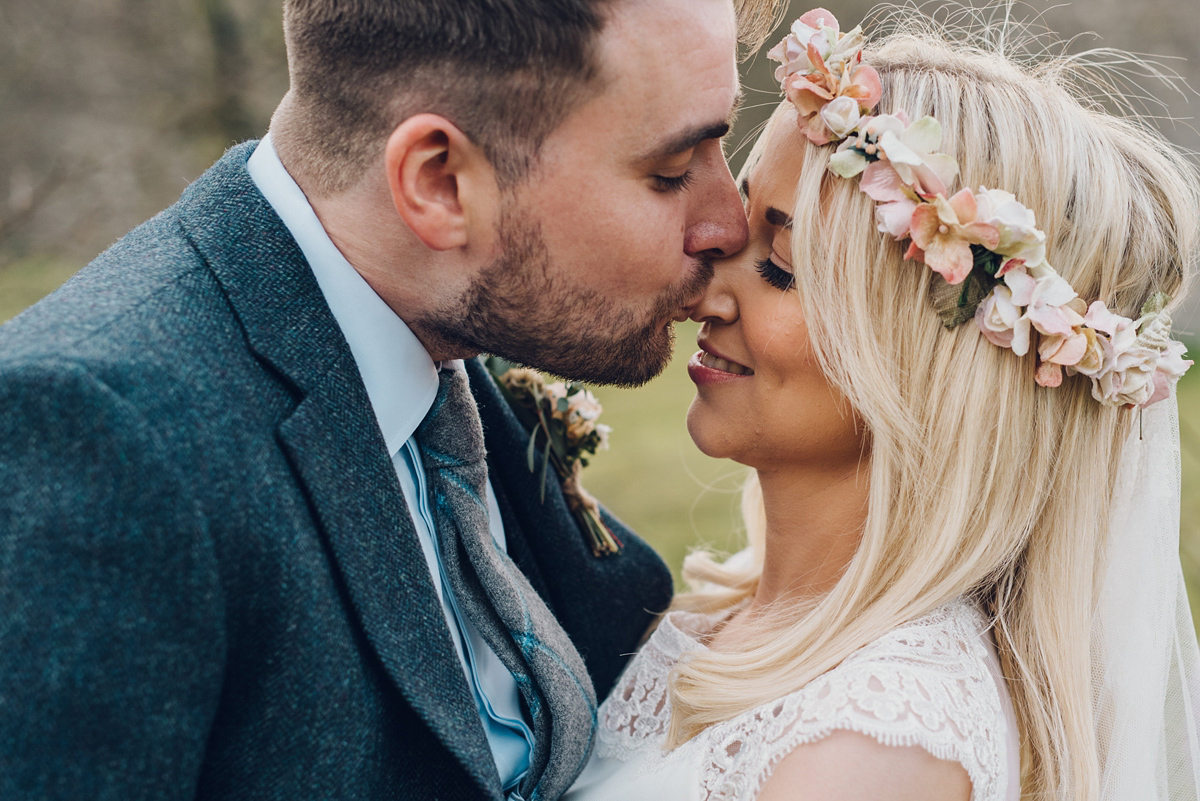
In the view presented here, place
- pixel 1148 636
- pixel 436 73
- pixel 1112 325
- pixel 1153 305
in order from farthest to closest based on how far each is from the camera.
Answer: pixel 1148 636 → pixel 1153 305 → pixel 1112 325 → pixel 436 73

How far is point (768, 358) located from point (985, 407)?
0.48m

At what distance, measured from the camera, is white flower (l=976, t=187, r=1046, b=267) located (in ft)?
6.16

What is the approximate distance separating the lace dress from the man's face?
873 millimetres

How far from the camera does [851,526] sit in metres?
2.30

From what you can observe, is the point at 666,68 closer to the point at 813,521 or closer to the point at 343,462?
the point at 343,462

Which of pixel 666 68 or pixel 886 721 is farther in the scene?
pixel 666 68

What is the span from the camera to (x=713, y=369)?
2.31 metres

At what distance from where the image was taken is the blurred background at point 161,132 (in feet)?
17.9

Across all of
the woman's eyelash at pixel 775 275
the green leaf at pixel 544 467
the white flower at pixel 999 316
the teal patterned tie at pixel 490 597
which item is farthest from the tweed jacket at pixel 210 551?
the white flower at pixel 999 316

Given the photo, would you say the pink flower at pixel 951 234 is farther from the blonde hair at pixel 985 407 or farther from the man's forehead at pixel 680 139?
the man's forehead at pixel 680 139

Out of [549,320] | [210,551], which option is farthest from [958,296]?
[210,551]

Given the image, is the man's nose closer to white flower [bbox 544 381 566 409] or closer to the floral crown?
the floral crown

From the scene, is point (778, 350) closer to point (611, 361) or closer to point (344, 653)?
point (611, 361)

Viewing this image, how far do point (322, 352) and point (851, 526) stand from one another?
4.39 feet
